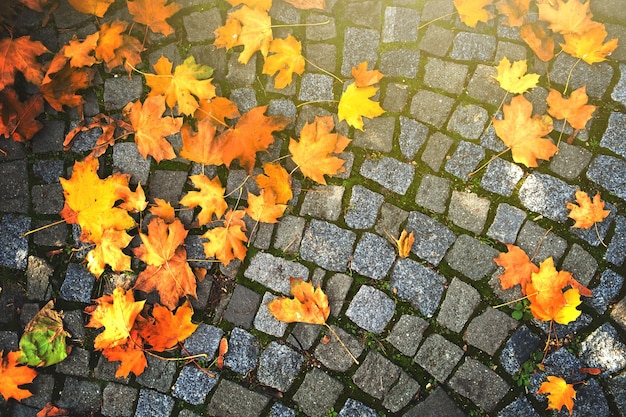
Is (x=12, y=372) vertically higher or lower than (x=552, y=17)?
lower

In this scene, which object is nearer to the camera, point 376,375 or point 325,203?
point 376,375

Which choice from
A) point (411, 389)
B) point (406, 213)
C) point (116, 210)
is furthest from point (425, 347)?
point (116, 210)

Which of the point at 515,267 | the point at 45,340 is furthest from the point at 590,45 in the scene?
the point at 45,340

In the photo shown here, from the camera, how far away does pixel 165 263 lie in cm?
320

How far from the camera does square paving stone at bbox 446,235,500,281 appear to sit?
3.18m

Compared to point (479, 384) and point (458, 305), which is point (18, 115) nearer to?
point (458, 305)

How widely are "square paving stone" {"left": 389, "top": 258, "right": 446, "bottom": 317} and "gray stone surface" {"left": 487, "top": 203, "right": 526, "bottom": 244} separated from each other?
45 cm

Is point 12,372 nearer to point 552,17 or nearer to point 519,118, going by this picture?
point 519,118

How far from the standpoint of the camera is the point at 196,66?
3316 mm

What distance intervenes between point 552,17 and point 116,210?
10.2 ft

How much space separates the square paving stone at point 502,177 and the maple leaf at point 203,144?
5.73 ft


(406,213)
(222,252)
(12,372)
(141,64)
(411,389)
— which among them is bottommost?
(12,372)

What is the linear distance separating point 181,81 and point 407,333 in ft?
7.33

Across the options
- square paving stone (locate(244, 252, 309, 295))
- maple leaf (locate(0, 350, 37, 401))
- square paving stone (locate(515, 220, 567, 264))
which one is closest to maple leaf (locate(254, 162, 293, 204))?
square paving stone (locate(244, 252, 309, 295))
